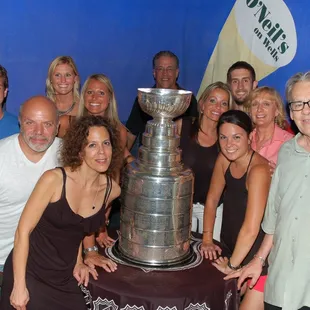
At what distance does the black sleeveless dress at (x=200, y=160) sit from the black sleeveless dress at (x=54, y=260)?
0.98 meters

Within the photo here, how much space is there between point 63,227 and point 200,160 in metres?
1.17

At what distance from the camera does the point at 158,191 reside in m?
2.34

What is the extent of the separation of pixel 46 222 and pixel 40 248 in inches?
5.3

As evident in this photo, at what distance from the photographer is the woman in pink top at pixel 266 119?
10.3 feet

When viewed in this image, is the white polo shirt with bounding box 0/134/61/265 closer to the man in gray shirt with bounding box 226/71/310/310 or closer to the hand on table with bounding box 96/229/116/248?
the hand on table with bounding box 96/229/116/248

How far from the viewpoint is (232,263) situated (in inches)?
96.6

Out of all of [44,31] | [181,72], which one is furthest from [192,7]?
[44,31]

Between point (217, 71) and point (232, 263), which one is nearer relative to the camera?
point (232, 263)

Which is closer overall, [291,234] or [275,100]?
[291,234]

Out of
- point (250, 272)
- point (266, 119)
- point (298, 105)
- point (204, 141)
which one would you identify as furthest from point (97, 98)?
point (298, 105)

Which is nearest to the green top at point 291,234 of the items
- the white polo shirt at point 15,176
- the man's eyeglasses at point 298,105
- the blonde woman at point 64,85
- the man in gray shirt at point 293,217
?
the man in gray shirt at point 293,217

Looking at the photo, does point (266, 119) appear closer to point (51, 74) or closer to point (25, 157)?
point (25, 157)

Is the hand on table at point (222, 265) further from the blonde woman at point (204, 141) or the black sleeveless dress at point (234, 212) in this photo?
the blonde woman at point (204, 141)

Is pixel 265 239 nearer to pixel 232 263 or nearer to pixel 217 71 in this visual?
pixel 232 263
